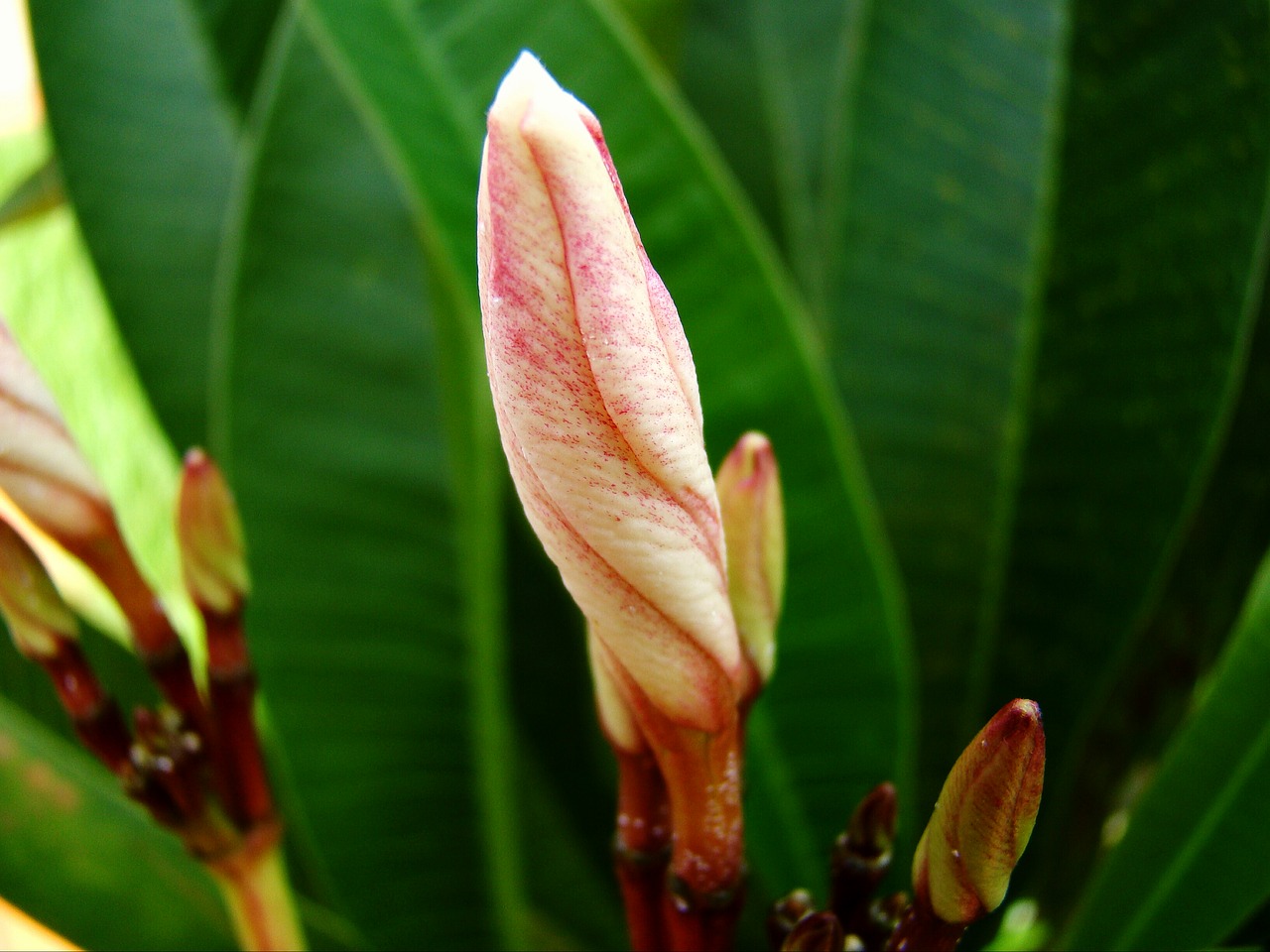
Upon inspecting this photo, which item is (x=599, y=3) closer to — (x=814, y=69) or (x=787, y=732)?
(x=787, y=732)

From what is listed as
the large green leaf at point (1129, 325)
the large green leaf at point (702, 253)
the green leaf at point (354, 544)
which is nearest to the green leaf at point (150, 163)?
the green leaf at point (354, 544)

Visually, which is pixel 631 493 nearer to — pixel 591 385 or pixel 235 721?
pixel 591 385

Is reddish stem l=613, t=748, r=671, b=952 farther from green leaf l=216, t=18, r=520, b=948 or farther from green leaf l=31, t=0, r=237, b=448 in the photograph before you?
green leaf l=31, t=0, r=237, b=448

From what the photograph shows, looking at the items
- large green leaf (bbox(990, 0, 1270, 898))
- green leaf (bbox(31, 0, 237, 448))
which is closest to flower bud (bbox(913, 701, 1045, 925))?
large green leaf (bbox(990, 0, 1270, 898))

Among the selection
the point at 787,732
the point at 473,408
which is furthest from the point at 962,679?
the point at 473,408

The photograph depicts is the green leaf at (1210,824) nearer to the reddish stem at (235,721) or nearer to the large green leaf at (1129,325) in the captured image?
the large green leaf at (1129,325)

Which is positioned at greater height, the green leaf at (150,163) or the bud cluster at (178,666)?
the green leaf at (150,163)

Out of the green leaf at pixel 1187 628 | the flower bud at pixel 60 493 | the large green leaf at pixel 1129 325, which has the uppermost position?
the flower bud at pixel 60 493
